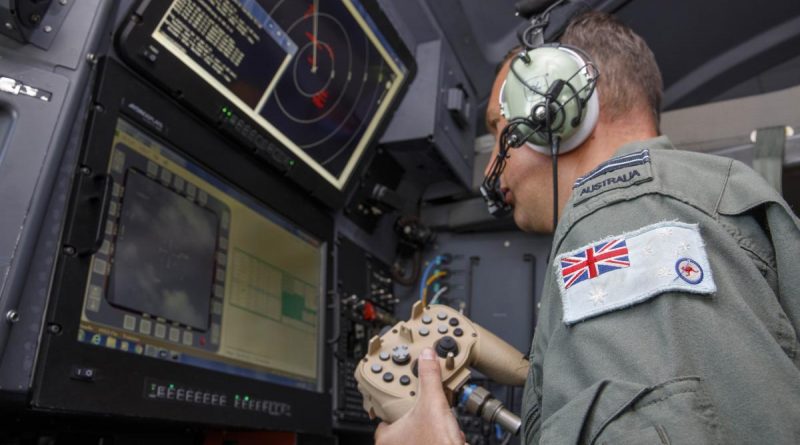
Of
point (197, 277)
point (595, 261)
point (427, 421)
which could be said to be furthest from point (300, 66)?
point (595, 261)

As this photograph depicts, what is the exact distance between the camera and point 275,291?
215 cm

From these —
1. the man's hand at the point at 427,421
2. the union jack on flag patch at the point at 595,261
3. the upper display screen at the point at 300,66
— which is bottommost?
the man's hand at the point at 427,421

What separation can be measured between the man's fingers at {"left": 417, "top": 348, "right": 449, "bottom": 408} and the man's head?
0.46m

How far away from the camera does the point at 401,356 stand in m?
1.70

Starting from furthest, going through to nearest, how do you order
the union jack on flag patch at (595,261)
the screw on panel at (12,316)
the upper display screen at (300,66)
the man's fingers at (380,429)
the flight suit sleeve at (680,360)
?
1. the upper display screen at (300,66)
2. the man's fingers at (380,429)
3. the screw on panel at (12,316)
4. the union jack on flag patch at (595,261)
5. the flight suit sleeve at (680,360)

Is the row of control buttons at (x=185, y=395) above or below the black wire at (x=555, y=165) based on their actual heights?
below

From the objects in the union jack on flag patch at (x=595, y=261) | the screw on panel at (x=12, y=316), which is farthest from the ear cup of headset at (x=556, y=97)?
the screw on panel at (x=12, y=316)

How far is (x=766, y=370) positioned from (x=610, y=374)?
7.7 inches

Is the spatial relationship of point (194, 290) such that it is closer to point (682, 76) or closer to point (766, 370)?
point (766, 370)

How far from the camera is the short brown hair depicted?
61.5 inches

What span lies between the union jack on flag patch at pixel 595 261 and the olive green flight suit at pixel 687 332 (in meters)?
0.02

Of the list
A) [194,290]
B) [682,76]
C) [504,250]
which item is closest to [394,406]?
[194,290]

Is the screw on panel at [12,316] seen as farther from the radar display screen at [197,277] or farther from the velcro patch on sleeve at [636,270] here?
the velcro patch on sleeve at [636,270]

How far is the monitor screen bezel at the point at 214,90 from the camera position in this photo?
1.61 m
